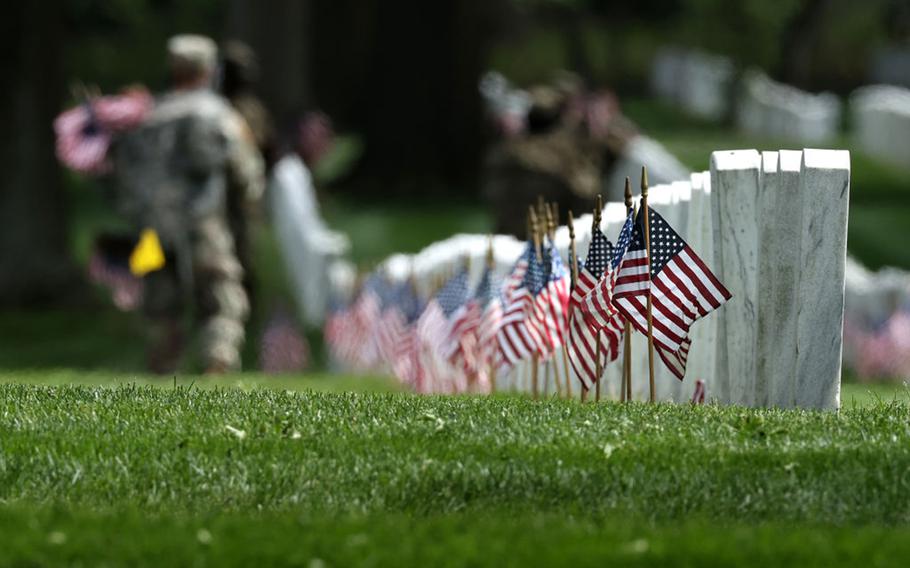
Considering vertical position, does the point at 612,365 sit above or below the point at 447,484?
above

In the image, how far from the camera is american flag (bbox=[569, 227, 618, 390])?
34.0ft

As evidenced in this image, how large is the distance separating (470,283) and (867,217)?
57.8 feet

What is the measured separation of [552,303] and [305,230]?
13463mm

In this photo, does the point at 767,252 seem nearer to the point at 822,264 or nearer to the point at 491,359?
the point at 822,264

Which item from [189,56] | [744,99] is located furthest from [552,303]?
[744,99]

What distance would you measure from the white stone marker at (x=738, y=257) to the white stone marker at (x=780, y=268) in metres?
0.05

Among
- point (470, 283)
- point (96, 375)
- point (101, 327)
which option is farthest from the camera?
point (101, 327)

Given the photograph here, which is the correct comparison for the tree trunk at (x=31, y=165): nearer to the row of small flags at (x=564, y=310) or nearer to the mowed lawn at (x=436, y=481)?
the row of small flags at (x=564, y=310)

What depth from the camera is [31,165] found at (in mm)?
26453

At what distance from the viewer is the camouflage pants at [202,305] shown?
57.5 ft

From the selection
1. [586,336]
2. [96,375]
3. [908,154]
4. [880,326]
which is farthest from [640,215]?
[908,154]

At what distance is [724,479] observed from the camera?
25.8 feet

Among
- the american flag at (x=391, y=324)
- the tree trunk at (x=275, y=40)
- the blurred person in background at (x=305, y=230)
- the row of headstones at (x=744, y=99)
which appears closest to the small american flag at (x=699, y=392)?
the american flag at (x=391, y=324)

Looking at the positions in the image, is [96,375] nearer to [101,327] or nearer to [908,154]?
[101,327]
